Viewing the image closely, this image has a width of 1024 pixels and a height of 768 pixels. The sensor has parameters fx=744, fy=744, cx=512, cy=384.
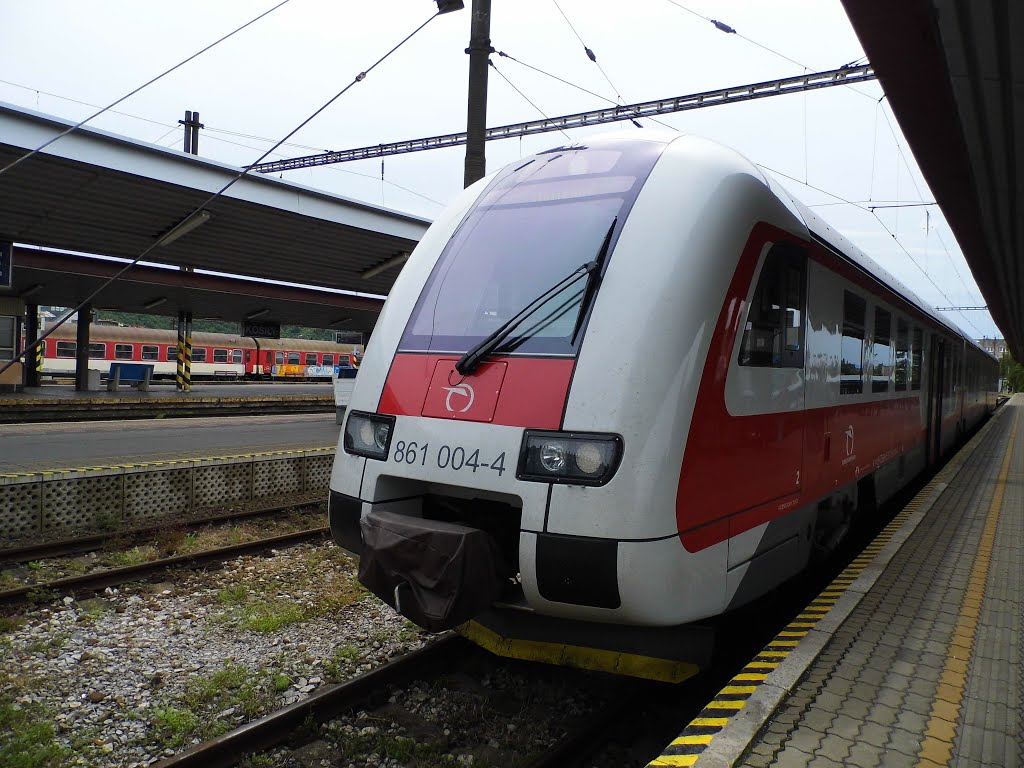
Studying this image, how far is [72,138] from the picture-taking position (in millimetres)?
12289

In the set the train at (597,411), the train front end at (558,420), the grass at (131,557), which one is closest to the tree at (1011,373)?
the train at (597,411)

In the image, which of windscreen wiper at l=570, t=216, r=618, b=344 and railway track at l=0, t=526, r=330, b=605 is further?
railway track at l=0, t=526, r=330, b=605

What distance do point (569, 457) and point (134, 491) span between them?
6399 millimetres

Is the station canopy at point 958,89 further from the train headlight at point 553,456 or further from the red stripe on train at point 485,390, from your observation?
the train headlight at point 553,456

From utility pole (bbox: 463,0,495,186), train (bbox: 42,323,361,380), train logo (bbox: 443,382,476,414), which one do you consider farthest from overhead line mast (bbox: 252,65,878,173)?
train (bbox: 42,323,361,380)

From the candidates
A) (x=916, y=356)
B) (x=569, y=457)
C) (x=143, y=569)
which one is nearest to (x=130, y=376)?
(x=143, y=569)

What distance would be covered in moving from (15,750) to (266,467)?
6.05m

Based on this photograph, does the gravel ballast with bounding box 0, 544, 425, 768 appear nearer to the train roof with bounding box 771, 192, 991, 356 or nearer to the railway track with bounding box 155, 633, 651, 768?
the railway track with bounding box 155, 633, 651, 768

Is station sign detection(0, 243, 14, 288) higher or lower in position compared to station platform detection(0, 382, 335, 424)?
higher

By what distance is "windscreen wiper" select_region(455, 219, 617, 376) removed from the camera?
367 centimetres

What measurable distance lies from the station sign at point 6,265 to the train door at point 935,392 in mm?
16571

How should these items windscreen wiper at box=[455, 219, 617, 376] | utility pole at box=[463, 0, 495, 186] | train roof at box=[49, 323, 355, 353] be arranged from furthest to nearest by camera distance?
train roof at box=[49, 323, 355, 353] → utility pole at box=[463, 0, 495, 186] → windscreen wiper at box=[455, 219, 617, 376]

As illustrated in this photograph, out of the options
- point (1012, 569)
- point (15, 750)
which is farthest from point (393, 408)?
point (1012, 569)

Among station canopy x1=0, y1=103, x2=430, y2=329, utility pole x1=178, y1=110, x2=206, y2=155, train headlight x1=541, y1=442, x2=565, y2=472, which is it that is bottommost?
train headlight x1=541, y1=442, x2=565, y2=472
